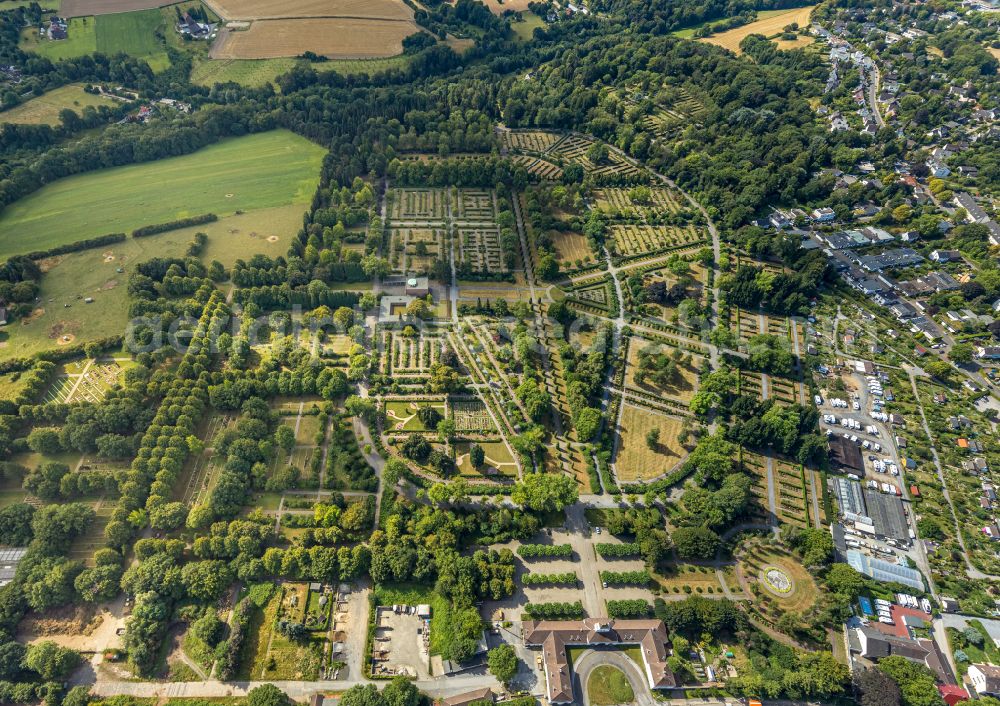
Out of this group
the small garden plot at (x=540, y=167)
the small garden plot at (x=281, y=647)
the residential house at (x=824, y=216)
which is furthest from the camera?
the small garden plot at (x=540, y=167)

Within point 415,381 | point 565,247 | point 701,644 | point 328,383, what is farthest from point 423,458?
point 565,247

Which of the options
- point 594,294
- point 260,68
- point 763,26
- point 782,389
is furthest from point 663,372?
point 763,26

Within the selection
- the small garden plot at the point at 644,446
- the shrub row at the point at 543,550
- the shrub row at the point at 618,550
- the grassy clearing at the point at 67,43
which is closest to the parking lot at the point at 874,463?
the small garden plot at the point at 644,446

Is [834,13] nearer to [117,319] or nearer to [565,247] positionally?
[565,247]

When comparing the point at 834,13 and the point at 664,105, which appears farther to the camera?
the point at 834,13

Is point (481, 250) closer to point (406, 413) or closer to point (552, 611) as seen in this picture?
point (406, 413)

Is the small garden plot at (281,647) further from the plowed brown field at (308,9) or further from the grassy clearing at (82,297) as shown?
the plowed brown field at (308,9)

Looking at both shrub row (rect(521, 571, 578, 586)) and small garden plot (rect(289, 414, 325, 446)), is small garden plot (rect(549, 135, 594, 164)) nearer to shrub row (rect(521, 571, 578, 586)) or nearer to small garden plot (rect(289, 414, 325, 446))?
small garden plot (rect(289, 414, 325, 446))
